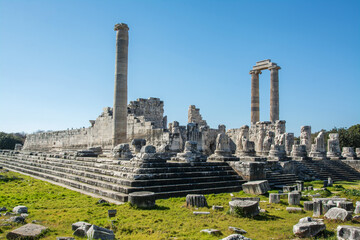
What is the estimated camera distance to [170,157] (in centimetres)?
1772

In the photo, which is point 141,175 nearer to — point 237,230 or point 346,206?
point 237,230

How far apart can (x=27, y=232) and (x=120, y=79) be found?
15853 mm

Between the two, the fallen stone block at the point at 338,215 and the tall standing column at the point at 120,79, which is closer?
the fallen stone block at the point at 338,215

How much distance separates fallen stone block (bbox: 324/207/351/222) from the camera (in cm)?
694

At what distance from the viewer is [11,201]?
9.19 meters

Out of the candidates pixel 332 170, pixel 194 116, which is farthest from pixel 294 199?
pixel 194 116

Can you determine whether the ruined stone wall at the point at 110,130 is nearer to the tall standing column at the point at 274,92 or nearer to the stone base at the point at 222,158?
the stone base at the point at 222,158

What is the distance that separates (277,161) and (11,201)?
41.7 feet

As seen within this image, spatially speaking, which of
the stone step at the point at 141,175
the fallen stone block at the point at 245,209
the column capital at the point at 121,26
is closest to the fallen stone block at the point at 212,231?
the fallen stone block at the point at 245,209

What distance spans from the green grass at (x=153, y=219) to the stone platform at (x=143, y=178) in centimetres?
76

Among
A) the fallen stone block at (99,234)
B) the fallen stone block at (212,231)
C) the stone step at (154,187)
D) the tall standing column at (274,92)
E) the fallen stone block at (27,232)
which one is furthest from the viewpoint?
the tall standing column at (274,92)

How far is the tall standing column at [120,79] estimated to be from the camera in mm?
A: 20875

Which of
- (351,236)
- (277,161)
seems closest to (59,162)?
(277,161)

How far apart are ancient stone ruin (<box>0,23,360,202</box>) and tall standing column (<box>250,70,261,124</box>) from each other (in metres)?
0.09
